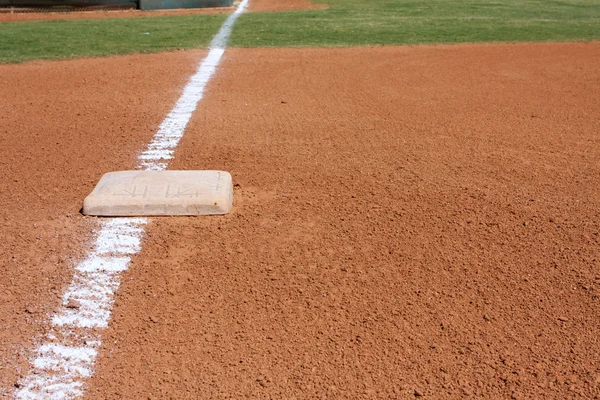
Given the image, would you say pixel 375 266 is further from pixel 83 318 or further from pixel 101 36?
pixel 101 36

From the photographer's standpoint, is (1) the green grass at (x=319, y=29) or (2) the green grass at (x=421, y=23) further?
(2) the green grass at (x=421, y=23)

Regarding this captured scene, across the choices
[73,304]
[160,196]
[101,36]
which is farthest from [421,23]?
[73,304]

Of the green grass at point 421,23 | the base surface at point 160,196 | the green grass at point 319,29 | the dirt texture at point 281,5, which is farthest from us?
the dirt texture at point 281,5

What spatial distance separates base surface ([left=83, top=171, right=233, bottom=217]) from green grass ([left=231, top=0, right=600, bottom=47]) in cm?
647

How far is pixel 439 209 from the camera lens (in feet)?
13.9

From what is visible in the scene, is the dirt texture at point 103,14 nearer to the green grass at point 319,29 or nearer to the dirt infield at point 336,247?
the green grass at point 319,29

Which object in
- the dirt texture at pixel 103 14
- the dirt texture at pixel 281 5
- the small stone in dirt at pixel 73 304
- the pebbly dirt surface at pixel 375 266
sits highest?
the dirt texture at pixel 103 14

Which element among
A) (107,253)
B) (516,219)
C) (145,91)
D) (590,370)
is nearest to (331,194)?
(516,219)

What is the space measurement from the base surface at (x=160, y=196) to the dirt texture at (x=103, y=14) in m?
11.5

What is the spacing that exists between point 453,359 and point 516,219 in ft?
5.06

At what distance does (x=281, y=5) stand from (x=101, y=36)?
6631mm

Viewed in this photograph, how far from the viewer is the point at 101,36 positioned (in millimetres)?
11508

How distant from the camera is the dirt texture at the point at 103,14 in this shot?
1470cm

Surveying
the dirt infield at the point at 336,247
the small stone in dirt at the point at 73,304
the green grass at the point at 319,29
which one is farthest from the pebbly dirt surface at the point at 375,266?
the green grass at the point at 319,29
